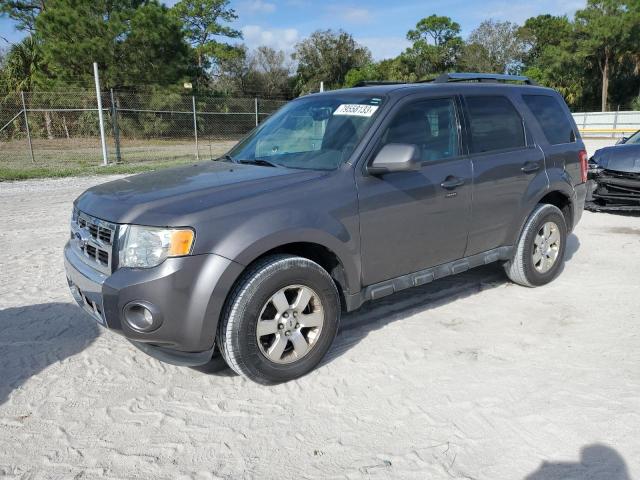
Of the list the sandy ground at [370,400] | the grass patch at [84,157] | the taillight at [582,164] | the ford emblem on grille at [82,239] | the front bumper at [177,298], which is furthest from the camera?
the grass patch at [84,157]

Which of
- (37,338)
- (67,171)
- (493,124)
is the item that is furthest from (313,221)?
(67,171)

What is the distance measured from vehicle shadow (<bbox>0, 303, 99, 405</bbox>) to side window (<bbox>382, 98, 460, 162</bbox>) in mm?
2761

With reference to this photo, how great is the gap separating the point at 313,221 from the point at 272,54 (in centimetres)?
5074

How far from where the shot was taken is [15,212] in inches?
354

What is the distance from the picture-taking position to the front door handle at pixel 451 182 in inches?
162

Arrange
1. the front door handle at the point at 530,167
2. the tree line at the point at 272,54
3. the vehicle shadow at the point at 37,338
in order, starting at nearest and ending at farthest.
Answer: the vehicle shadow at the point at 37,338, the front door handle at the point at 530,167, the tree line at the point at 272,54

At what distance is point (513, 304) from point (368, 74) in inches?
1895

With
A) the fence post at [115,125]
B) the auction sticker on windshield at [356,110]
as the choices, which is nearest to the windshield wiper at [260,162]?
the auction sticker on windshield at [356,110]

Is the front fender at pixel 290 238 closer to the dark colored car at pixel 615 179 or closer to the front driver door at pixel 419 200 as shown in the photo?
the front driver door at pixel 419 200

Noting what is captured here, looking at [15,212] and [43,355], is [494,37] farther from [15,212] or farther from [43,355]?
Answer: [43,355]

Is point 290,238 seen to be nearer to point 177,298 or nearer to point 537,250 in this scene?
point 177,298

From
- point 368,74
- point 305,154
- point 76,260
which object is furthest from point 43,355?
point 368,74

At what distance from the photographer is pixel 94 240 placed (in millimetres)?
3375

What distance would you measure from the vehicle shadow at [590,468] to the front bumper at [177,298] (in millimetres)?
1834
